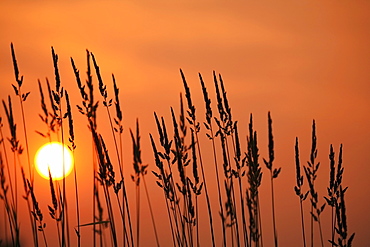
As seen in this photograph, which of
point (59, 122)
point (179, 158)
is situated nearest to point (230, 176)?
point (179, 158)

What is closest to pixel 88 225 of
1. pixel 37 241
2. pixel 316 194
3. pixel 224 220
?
pixel 37 241

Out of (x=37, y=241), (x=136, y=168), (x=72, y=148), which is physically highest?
(x=72, y=148)

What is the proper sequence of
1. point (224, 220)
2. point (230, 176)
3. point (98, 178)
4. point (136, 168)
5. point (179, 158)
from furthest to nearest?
point (230, 176) < point (224, 220) < point (179, 158) < point (98, 178) < point (136, 168)

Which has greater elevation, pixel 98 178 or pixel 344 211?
pixel 98 178

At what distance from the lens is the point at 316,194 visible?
3.35 meters

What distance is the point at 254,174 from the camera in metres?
3.17

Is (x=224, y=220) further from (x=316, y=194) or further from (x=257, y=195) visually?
(x=316, y=194)

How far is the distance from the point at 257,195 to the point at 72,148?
1006 mm

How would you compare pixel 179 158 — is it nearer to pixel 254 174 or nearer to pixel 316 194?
pixel 254 174

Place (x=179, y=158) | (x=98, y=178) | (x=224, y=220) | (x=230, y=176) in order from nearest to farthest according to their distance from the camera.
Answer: (x=98, y=178) < (x=179, y=158) < (x=224, y=220) < (x=230, y=176)

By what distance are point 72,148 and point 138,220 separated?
0.65 meters

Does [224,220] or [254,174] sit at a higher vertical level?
[254,174]

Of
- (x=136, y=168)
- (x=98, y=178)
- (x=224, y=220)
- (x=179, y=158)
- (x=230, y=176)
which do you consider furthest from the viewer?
(x=230, y=176)

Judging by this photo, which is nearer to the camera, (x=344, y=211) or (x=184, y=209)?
(x=344, y=211)
